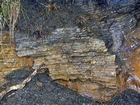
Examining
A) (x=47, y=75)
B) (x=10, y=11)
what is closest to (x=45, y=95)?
(x=47, y=75)

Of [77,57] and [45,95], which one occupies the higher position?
[77,57]

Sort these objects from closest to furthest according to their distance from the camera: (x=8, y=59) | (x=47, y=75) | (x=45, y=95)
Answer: (x=45, y=95), (x=8, y=59), (x=47, y=75)

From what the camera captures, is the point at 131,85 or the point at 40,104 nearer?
the point at 40,104

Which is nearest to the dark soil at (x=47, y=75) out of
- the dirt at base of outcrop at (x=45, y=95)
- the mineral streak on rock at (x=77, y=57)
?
the dirt at base of outcrop at (x=45, y=95)

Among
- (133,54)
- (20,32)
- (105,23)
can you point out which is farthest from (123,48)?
(20,32)

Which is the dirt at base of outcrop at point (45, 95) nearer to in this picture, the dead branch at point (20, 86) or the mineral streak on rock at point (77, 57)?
the dead branch at point (20, 86)

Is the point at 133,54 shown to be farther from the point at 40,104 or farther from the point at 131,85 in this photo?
the point at 40,104

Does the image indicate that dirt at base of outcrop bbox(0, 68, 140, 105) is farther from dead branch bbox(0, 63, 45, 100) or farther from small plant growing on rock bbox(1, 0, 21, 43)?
small plant growing on rock bbox(1, 0, 21, 43)

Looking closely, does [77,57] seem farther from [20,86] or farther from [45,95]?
[20,86]

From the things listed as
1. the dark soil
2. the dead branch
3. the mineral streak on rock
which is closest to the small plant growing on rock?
the dark soil
